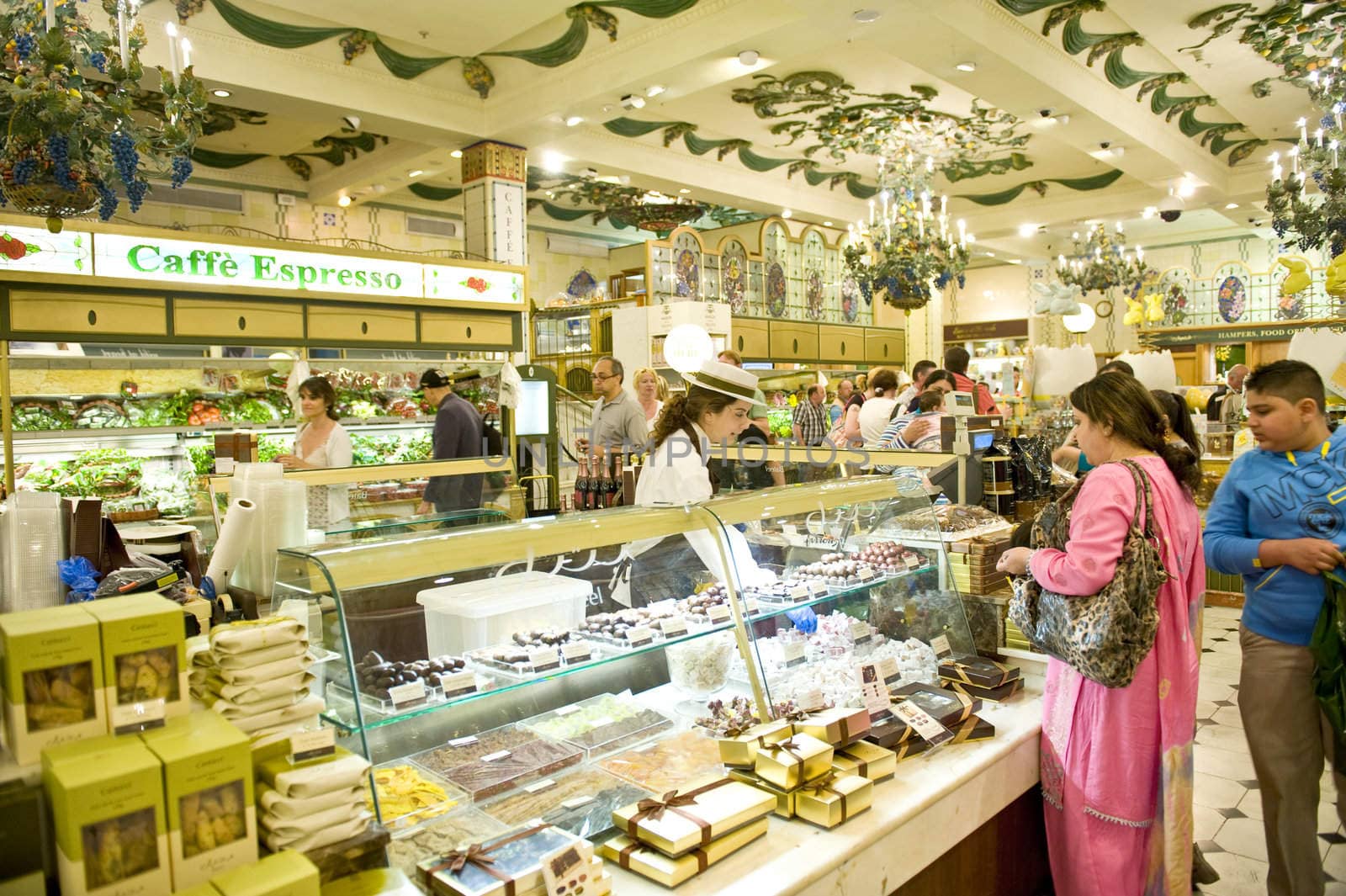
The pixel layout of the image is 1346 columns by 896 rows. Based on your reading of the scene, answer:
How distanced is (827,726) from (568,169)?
850 cm

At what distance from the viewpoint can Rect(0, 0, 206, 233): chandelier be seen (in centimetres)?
262

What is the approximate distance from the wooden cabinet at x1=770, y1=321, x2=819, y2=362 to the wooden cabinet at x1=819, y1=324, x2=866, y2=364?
7.5 inches

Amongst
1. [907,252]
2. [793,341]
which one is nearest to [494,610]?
[907,252]

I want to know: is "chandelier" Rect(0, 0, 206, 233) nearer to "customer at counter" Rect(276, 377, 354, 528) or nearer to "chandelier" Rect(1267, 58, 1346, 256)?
"customer at counter" Rect(276, 377, 354, 528)

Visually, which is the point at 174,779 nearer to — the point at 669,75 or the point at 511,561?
the point at 511,561

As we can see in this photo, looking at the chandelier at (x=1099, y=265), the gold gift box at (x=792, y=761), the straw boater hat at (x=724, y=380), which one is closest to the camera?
the gold gift box at (x=792, y=761)

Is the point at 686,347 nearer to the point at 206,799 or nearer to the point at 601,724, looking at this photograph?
the point at 601,724

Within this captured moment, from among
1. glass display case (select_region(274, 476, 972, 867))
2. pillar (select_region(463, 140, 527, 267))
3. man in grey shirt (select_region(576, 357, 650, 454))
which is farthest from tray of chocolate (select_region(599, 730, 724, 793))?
pillar (select_region(463, 140, 527, 267))

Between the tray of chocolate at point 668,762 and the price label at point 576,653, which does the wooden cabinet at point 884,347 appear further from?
the price label at point 576,653

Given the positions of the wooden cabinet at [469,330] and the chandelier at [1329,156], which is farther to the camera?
the wooden cabinet at [469,330]

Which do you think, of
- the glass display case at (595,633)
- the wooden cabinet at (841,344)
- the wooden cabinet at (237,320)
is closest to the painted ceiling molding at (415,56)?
the wooden cabinet at (237,320)

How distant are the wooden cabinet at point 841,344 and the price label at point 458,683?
11564 mm

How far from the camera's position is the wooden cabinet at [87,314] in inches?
238

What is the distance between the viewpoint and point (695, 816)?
6.23 ft
